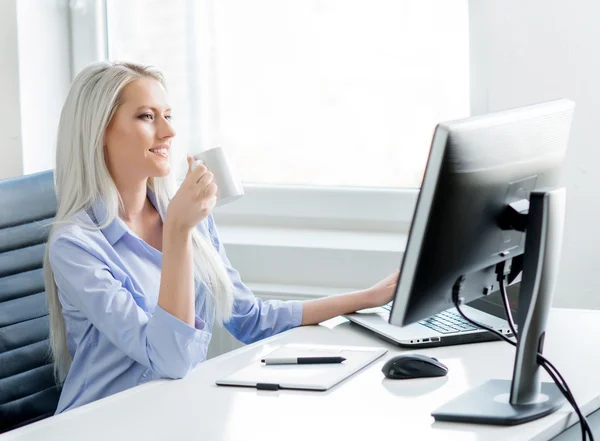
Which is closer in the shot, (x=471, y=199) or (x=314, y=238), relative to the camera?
(x=471, y=199)

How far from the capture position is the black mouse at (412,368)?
1.46 m

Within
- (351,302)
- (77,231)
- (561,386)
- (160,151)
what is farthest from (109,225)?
(561,386)

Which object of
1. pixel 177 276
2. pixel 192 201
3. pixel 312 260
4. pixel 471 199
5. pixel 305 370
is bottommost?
pixel 312 260

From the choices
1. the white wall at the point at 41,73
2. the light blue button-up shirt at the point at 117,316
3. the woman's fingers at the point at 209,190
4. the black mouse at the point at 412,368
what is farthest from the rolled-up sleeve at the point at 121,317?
the white wall at the point at 41,73

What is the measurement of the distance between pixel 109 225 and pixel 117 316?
0.78 feet

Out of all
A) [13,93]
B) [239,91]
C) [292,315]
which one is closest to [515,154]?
[292,315]

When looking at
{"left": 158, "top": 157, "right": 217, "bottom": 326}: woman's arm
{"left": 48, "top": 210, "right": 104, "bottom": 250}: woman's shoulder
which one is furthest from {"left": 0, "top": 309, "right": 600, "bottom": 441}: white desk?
{"left": 48, "top": 210, "right": 104, "bottom": 250}: woman's shoulder

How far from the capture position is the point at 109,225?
1.78 meters

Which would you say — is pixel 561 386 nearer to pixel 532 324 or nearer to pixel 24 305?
pixel 532 324

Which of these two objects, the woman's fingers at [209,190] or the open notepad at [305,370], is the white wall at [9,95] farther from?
the open notepad at [305,370]

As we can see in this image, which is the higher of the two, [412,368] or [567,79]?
[567,79]

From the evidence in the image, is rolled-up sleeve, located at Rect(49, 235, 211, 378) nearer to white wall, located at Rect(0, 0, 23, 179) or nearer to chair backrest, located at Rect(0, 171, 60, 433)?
chair backrest, located at Rect(0, 171, 60, 433)

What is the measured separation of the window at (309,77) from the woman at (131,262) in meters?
0.68

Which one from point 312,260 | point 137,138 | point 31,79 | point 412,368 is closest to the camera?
point 412,368
